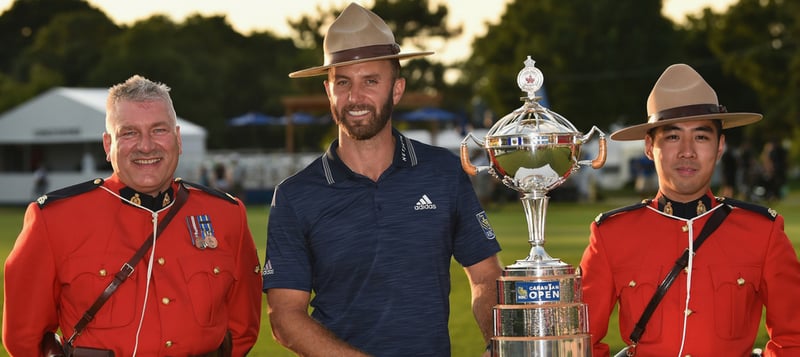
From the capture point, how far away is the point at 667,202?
17.7 feet

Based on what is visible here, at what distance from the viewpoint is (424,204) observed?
515 centimetres

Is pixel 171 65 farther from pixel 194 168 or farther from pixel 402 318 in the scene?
pixel 402 318

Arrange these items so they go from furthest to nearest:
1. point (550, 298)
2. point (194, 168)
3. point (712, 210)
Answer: point (194, 168)
point (712, 210)
point (550, 298)

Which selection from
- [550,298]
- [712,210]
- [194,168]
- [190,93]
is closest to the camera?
[550,298]

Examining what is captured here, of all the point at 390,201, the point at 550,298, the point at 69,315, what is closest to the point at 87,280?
the point at 69,315

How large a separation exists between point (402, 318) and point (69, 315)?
1.30 meters

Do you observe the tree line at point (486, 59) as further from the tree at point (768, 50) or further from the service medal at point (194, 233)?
the service medal at point (194, 233)

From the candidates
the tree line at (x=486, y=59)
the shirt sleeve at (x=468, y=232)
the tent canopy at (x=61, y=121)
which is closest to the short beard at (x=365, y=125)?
the shirt sleeve at (x=468, y=232)

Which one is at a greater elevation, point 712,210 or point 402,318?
point 712,210

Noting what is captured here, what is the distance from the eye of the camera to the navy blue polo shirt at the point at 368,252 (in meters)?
5.06

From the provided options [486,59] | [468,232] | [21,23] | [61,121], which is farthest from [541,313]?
[21,23]

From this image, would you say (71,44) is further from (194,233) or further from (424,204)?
(424,204)

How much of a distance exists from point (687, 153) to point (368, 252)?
1.26 meters

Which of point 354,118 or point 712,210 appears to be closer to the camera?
point 354,118
